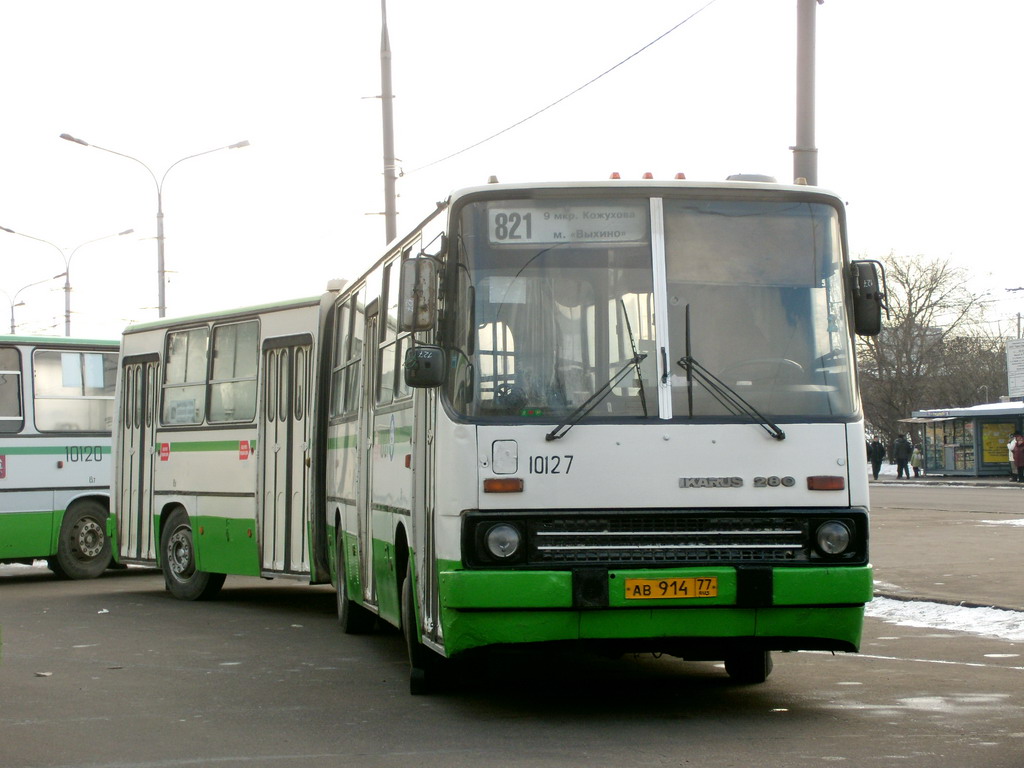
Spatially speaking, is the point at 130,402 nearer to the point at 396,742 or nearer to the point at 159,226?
the point at 396,742

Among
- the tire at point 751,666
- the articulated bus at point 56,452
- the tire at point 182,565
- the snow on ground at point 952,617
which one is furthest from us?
the articulated bus at point 56,452

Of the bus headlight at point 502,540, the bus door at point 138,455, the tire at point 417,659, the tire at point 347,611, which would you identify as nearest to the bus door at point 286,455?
the tire at point 347,611

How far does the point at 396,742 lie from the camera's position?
7.78 meters

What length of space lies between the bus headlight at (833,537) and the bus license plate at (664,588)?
670 millimetres

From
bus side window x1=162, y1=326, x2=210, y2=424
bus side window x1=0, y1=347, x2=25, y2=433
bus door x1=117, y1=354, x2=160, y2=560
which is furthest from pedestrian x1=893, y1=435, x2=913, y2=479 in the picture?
bus side window x1=162, y1=326, x2=210, y2=424

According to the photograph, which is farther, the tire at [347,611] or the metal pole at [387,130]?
the metal pole at [387,130]

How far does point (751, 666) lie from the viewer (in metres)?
9.78

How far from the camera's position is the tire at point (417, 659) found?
9336 millimetres

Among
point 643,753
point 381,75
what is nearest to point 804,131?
point 643,753

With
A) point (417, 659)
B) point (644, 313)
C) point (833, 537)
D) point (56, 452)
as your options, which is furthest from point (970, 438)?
point (644, 313)

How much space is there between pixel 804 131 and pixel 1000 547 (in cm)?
841

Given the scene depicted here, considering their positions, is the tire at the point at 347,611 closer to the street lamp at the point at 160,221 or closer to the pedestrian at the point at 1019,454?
the street lamp at the point at 160,221

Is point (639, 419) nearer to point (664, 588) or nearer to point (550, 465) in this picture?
point (550, 465)

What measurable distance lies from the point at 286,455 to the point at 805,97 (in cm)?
574
